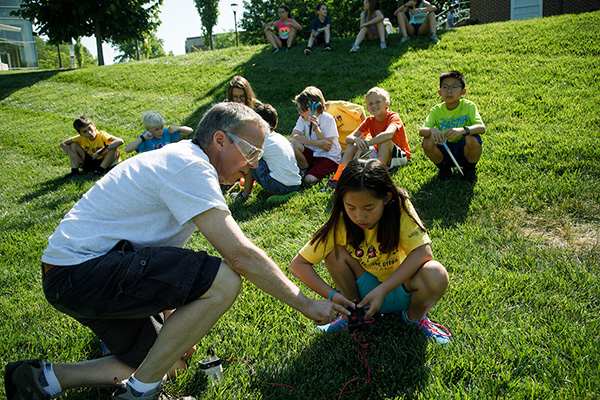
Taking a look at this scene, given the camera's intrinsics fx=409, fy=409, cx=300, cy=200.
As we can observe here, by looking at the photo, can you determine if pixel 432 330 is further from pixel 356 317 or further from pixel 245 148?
pixel 245 148

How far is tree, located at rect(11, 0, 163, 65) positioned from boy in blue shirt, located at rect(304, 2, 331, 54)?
40.7 ft

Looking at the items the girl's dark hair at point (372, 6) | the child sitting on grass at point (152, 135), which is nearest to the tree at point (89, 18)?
the girl's dark hair at point (372, 6)

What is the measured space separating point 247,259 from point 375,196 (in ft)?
2.65

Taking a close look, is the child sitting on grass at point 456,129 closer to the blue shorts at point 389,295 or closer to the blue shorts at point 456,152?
the blue shorts at point 456,152

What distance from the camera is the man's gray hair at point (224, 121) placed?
86.4 inches

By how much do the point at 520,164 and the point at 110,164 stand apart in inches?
260

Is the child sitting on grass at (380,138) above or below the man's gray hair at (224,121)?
below

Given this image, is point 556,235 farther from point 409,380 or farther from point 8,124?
point 8,124

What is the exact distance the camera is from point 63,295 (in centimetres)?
197

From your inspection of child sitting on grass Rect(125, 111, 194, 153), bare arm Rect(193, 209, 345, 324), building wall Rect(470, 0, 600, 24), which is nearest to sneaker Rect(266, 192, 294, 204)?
child sitting on grass Rect(125, 111, 194, 153)

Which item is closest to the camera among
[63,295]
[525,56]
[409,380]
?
[63,295]

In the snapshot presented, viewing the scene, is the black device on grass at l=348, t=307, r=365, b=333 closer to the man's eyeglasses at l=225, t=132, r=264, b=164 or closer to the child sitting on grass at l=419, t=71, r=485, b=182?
the man's eyeglasses at l=225, t=132, r=264, b=164

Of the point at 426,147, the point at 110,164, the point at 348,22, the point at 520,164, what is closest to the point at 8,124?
the point at 110,164

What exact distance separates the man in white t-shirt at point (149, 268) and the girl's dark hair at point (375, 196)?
52cm
